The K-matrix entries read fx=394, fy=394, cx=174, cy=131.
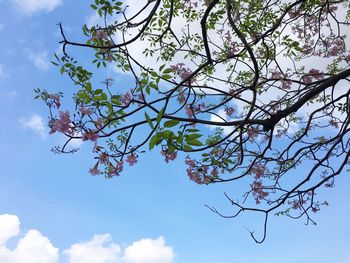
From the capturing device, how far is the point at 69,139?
2947mm

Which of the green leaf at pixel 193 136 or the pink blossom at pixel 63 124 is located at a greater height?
the pink blossom at pixel 63 124

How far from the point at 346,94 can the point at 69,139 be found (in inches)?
111

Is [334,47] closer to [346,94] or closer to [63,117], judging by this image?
[346,94]

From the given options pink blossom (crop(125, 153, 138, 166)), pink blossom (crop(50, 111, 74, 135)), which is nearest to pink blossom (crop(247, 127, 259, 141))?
pink blossom (crop(125, 153, 138, 166))

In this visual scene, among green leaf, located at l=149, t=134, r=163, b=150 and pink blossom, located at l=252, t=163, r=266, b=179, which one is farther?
pink blossom, located at l=252, t=163, r=266, b=179

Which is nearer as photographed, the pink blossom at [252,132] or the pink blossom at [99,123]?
the pink blossom at [99,123]

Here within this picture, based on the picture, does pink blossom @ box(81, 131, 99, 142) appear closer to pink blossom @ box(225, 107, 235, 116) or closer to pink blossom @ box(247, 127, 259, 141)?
pink blossom @ box(247, 127, 259, 141)

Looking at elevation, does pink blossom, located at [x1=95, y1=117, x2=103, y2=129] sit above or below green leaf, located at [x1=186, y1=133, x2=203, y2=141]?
above

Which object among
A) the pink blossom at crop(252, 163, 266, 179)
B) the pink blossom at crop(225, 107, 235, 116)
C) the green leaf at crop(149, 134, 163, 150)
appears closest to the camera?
the green leaf at crop(149, 134, 163, 150)

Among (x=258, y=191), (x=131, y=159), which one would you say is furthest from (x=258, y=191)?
(x=131, y=159)

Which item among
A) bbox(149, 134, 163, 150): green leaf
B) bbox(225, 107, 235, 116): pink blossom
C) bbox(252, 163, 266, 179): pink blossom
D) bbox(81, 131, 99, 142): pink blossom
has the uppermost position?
bbox(225, 107, 235, 116): pink blossom

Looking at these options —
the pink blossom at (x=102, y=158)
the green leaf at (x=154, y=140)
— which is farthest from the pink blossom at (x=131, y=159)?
the green leaf at (x=154, y=140)

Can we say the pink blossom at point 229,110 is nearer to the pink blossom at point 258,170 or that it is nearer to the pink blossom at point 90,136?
the pink blossom at point 258,170

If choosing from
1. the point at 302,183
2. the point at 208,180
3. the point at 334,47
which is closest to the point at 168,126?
the point at 208,180
